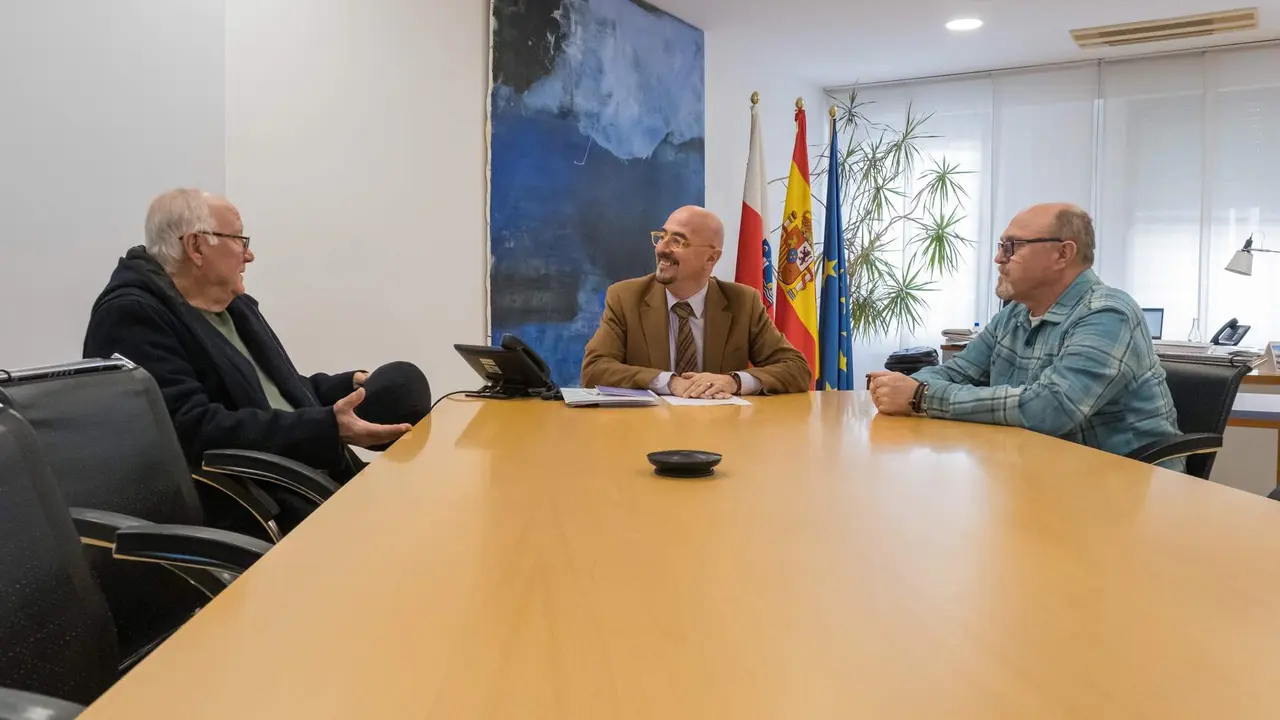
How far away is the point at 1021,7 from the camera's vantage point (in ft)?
18.7

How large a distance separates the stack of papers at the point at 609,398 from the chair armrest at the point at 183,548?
50.9 inches

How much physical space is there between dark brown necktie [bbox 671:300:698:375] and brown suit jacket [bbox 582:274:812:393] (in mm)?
40

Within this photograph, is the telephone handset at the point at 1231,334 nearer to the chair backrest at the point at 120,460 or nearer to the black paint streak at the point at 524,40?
the black paint streak at the point at 524,40

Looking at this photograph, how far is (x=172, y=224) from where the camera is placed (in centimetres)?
250

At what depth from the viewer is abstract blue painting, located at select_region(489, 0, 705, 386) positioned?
457 cm

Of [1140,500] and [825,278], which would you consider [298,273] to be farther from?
[825,278]

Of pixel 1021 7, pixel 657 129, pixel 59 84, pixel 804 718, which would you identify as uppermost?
pixel 1021 7

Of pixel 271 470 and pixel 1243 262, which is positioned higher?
pixel 1243 262

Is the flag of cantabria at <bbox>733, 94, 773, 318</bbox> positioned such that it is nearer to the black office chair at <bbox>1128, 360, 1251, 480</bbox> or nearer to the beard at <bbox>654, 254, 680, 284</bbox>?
the beard at <bbox>654, 254, 680, 284</bbox>

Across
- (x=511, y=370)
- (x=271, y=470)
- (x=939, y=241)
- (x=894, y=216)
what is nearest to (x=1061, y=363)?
(x=511, y=370)

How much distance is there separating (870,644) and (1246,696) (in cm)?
26

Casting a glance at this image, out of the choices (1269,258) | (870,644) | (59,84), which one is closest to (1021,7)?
(1269,258)

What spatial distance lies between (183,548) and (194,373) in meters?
1.17

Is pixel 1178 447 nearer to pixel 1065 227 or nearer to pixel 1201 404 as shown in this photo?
pixel 1201 404
